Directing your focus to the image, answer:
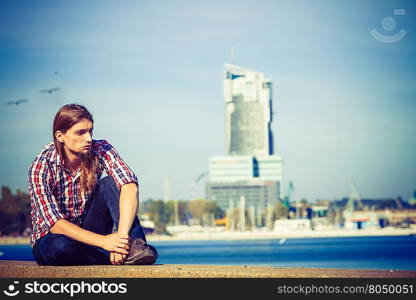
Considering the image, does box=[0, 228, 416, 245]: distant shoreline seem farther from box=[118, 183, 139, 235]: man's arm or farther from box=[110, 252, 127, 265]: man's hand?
box=[110, 252, 127, 265]: man's hand

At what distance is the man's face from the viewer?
16.5 ft

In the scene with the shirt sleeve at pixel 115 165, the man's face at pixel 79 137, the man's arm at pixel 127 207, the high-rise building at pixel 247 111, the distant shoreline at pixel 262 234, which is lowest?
the distant shoreline at pixel 262 234

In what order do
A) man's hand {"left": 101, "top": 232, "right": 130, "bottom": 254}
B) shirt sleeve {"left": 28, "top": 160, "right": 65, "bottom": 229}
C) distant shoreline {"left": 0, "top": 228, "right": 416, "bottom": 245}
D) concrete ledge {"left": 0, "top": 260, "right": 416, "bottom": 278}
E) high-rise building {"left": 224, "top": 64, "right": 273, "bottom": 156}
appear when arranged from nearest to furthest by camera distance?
concrete ledge {"left": 0, "top": 260, "right": 416, "bottom": 278}, man's hand {"left": 101, "top": 232, "right": 130, "bottom": 254}, shirt sleeve {"left": 28, "top": 160, "right": 65, "bottom": 229}, distant shoreline {"left": 0, "top": 228, "right": 416, "bottom": 245}, high-rise building {"left": 224, "top": 64, "right": 273, "bottom": 156}

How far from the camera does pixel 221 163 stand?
162m

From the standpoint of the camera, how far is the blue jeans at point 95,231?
4.88 m

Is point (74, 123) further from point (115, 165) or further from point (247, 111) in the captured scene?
point (247, 111)

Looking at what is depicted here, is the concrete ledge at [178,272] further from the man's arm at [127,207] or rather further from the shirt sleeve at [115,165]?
the shirt sleeve at [115,165]

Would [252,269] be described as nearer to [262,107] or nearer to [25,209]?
[25,209]

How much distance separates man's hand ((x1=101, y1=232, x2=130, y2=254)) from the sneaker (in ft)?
0.12

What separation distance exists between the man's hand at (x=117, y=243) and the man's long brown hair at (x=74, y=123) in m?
0.45

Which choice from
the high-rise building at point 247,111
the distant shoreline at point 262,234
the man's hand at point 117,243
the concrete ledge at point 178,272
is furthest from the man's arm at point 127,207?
the high-rise building at point 247,111

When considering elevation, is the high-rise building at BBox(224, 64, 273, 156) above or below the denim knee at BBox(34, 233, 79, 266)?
above

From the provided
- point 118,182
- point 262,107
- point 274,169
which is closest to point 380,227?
point 274,169

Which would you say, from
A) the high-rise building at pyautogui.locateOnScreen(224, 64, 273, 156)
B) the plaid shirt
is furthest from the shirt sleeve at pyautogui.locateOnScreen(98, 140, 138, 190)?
the high-rise building at pyautogui.locateOnScreen(224, 64, 273, 156)
